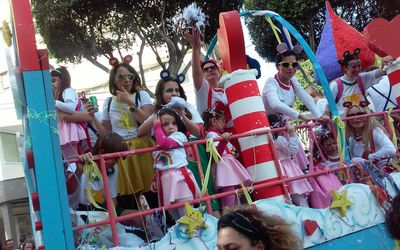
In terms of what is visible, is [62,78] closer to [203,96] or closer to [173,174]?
[203,96]

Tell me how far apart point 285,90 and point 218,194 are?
1663 millimetres

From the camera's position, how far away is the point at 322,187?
13.6 feet

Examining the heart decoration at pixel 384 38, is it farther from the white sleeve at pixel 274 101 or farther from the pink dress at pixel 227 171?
the pink dress at pixel 227 171

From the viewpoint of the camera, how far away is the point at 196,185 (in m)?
3.49

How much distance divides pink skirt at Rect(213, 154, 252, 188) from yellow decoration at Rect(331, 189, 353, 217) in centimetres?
68

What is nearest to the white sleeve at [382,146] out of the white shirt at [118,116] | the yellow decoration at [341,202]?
the yellow decoration at [341,202]

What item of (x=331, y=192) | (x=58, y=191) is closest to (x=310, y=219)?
(x=331, y=192)

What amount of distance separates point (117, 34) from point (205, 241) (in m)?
13.3

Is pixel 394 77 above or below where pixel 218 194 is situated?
above

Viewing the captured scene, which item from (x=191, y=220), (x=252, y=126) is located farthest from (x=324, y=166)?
(x=191, y=220)

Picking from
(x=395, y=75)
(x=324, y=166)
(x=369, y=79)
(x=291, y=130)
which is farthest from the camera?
(x=369, y=79)

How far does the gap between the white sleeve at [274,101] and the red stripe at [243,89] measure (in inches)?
20.7

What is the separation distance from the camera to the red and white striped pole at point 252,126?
12.4ft

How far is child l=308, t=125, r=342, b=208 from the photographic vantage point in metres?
4.13
